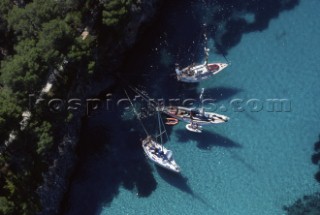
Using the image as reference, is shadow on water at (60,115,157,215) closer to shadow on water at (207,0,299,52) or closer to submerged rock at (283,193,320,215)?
submerged rock at (283,193,320,215)

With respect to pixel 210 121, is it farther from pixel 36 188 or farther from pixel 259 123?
pixel 36 188

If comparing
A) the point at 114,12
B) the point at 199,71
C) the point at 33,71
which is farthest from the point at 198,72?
the point at 33,71

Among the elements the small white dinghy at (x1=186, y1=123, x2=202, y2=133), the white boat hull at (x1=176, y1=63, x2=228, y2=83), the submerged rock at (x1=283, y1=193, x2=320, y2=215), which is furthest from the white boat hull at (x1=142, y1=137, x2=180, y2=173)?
the submerged rock at (x1=283, y1=193, x2=320, y2=215)

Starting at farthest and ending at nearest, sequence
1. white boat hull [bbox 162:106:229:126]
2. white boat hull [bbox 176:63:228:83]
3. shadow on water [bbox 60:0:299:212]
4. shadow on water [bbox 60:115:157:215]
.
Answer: white boat hull [bbox 176:63:228:83], white boat hull [bbox 162:106:229:126], shadow on water [bbox 60:0:299:212], shadow on water [bbox 60:115:157:215]

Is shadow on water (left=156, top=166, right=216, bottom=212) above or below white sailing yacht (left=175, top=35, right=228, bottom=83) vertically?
below

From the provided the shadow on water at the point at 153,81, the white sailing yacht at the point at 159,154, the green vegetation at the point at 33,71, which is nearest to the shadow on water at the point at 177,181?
the shadow on water at the point at 153,81

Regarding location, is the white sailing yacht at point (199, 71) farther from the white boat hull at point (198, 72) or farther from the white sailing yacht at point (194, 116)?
the white sailing yacht at point (194, 116)

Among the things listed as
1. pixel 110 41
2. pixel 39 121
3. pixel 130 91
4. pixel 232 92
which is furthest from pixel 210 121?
pixel 39 121
